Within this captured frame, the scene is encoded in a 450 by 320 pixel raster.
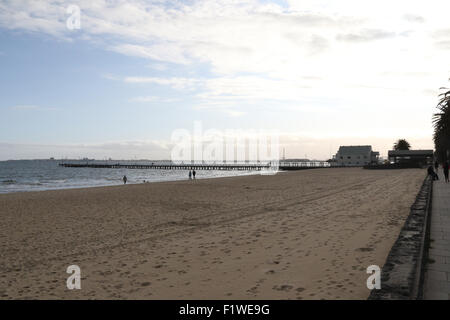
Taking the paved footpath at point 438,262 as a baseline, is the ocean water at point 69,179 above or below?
below

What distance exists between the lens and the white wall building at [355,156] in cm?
8844

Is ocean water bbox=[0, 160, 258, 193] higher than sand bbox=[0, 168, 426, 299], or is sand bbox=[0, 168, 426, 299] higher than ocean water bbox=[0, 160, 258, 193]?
sand bbox=[0, 168, 426, 299]

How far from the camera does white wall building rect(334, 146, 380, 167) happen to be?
8844 centimetres

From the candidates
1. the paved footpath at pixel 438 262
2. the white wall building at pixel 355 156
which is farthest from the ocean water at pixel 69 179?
the paved footpath at pixel 438 262

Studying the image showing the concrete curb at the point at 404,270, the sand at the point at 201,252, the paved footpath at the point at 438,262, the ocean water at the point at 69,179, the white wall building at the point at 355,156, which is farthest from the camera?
the white wall building at the point at 355,156

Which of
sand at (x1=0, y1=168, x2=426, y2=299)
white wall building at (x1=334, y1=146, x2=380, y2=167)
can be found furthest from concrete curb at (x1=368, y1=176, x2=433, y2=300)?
white wall building at (x1=334, y1=146, x2=380, y2=167)

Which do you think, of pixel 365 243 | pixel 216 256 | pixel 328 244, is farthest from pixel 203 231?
pixel 365 243

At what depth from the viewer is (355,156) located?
89.9 meters

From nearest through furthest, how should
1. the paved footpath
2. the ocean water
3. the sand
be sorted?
the paved footpath
the sand
the ocean water

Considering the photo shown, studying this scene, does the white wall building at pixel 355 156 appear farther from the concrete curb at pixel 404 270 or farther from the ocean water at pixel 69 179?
the concrete curb at pixel 404 270

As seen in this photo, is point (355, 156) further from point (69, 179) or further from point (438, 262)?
point (438, 262)

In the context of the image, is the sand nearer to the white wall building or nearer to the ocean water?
the ocean water

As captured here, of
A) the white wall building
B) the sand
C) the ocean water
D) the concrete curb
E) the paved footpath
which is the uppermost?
the white wall building

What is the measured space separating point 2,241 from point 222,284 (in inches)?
252
